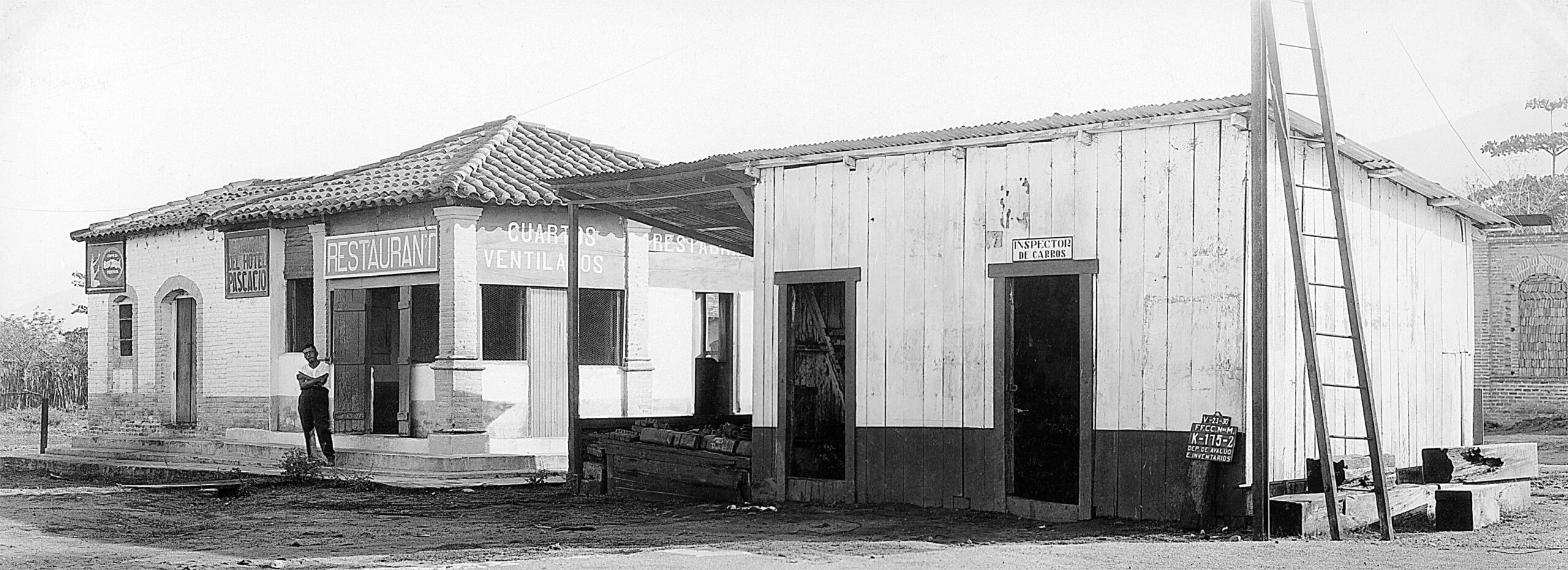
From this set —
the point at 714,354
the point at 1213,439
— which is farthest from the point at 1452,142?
the point at 1213,439

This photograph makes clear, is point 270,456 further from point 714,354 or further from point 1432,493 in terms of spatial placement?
point 1432,493

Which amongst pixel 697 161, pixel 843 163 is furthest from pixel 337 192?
pixel 843 163

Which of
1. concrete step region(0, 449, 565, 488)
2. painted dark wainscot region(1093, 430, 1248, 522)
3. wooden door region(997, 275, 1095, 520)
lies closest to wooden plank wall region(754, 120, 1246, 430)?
painted dark wainscot region(1093, 430, 1248, 522)

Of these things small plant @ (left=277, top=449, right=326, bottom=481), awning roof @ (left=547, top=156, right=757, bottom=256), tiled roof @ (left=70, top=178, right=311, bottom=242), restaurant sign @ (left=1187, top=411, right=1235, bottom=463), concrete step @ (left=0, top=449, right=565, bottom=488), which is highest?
tiled roof @ (left=70, top=178, right=311, bottom=242)

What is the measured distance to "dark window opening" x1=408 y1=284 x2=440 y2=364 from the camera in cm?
1936

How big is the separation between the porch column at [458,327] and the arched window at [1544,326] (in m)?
18.3

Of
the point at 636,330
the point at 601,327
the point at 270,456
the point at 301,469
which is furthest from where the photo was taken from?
the point at 270,456

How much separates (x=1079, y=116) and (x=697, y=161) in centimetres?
373

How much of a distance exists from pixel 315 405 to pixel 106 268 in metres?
8.48

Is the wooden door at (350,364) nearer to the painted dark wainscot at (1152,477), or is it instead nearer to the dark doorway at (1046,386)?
the dark doorway at (1046,386)

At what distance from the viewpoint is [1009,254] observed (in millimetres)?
11789

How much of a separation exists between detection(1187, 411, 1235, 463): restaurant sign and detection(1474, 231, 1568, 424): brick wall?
17996mm

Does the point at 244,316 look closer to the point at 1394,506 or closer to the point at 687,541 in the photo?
the point at 687,541

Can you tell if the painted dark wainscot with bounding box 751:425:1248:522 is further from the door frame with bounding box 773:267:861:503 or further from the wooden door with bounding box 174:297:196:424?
the wooden door with bounding box 174:297:196:424
